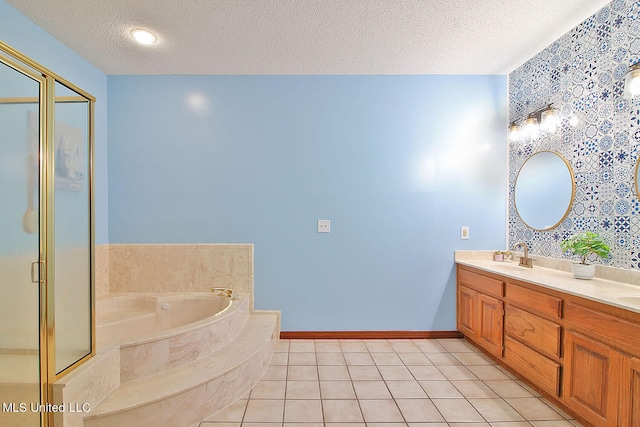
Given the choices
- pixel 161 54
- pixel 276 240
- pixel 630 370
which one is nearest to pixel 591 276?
pixel 630 370

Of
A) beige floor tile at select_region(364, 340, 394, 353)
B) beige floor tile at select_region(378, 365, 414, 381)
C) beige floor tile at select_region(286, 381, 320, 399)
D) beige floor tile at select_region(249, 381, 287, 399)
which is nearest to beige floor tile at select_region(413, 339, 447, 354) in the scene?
beige floor tile at select_region(364, 340, 394, 353)

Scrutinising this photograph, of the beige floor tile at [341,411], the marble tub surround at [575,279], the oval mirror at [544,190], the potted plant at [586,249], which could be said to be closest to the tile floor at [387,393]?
the beige floor tile at [341,411]

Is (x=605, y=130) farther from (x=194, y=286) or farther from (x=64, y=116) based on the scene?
(x=194, y=286)

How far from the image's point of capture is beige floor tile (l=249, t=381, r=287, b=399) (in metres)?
1.99

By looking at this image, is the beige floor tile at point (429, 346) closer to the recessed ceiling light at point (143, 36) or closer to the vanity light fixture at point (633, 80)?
the vanity light fixture at point (633, 80)

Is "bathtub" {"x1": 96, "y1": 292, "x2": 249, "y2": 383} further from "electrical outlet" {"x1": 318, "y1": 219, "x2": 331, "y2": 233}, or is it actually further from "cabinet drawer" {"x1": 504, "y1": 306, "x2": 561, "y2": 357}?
"cabinet drawer" {"x1": 504, "y1": 306, "x2": 561, "y2": 357}

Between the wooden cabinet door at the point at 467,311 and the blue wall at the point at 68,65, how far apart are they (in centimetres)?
341

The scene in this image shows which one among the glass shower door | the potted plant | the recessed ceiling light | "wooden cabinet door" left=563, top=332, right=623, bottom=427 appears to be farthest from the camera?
the recessed ceiling light

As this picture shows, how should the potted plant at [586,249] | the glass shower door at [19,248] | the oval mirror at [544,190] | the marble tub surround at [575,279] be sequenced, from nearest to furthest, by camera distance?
the glass shower door at [19,248] → the marble tub surround at [575,279] → the potted plant at [586,249] → the oval mirror at [544,190]

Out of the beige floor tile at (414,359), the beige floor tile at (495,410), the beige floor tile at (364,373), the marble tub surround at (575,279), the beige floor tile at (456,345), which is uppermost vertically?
the marble tub surround at (575,279)

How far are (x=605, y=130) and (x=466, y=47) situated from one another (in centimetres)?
114

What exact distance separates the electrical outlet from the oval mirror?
176cm

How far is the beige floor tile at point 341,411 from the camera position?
69.5 inches

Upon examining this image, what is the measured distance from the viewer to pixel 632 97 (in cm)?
182
